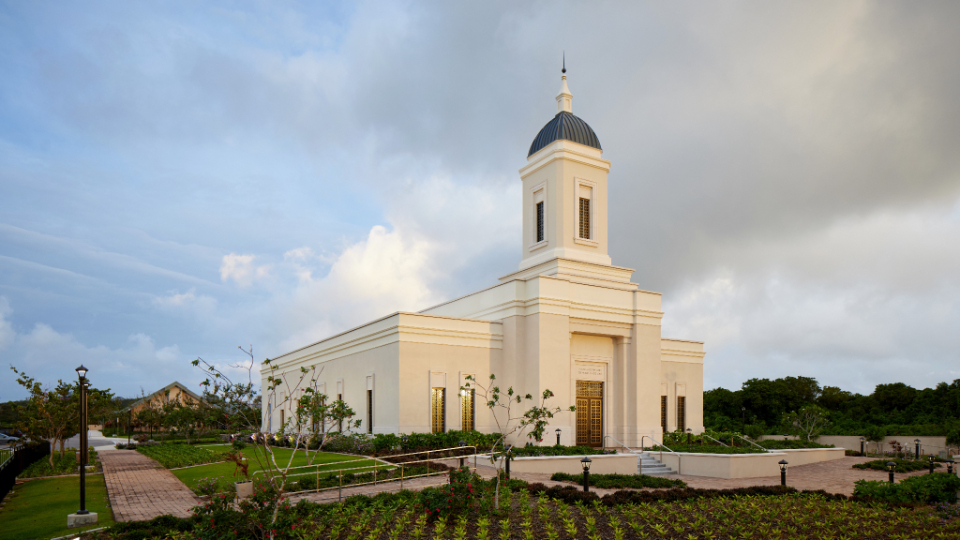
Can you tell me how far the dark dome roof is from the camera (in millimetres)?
29656

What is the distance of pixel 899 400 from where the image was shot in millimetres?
41875

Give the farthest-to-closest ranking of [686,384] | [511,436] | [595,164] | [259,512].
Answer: [686,384]
[595,164]
[511,436]
[259,512]

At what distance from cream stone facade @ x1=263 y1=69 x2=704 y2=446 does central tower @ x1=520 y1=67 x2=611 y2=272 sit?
0.06 metres

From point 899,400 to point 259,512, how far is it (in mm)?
45486

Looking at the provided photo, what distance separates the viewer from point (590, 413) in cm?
2773

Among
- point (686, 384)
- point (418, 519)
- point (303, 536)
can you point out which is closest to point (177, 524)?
point (303, 536)

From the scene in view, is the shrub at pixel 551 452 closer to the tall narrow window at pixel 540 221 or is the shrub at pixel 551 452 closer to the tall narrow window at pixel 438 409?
the tall narrow window at pixel 438 409

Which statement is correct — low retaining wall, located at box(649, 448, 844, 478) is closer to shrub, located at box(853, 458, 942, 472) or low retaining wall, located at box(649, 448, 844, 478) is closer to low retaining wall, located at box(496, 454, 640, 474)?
low retaining wall, located at box(496, 454, 640, 474)

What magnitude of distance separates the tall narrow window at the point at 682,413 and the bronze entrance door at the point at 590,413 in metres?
7.31

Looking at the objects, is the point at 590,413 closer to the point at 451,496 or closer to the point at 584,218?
the point at 584,218

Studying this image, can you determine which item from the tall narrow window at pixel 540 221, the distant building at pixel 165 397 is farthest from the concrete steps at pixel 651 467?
the distant building at pixel 165 397

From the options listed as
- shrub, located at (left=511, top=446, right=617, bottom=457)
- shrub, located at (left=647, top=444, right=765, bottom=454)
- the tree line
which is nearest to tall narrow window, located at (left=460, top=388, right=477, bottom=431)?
shrub, located at (left=511, top=446, right=617, bottom=457)

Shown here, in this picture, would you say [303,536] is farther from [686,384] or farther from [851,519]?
[686,384]

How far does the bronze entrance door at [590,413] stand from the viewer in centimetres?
2734
